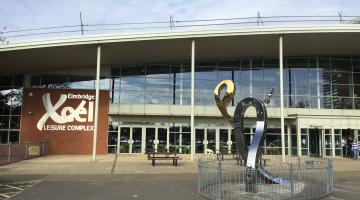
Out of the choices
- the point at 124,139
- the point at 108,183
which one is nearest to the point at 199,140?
the point at 124,139

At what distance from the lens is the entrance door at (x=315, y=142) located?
105 feet

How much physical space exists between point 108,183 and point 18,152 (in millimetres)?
12893

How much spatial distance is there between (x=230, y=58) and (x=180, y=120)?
6.16 meters

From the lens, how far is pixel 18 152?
84.8 feet

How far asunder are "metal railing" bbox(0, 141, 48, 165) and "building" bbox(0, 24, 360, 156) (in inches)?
140

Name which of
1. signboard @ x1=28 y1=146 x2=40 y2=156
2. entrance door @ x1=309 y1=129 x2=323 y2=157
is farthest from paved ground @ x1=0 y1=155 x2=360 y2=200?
entrance door @ x1=309 y1=129 x2=323 y2=157

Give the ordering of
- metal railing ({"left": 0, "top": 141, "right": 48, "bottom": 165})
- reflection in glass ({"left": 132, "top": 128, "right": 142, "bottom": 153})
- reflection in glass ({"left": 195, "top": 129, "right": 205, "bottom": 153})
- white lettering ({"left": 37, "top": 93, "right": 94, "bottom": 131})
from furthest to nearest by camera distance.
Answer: reflection in glass ({"left": 195, "top": 129, "right": 205, "bottom": 153}) < reflection in glass ({"left": 132, "top": 128, "right": 142, "bottom": 153}) < white lettering ({"left": 37, "top": 93, "right": 94, "bottom": 131}) < metal railing ({"left": 0, "top": 141, "right": 48, "bottom": 165})

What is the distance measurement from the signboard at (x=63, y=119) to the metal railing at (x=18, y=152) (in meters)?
3.00

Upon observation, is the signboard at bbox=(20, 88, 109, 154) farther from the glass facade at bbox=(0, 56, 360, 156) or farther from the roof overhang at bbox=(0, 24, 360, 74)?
the roof overhang at bbox=(0, 24, 360, 74)

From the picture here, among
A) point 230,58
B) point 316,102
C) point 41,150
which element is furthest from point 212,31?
point 41,150

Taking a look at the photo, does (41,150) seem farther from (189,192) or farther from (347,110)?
(347,110)

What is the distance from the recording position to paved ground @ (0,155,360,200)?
40.7 ft

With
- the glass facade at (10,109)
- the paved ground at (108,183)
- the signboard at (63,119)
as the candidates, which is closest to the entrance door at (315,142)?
the paved ground at (108,183)

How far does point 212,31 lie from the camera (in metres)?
26.9
